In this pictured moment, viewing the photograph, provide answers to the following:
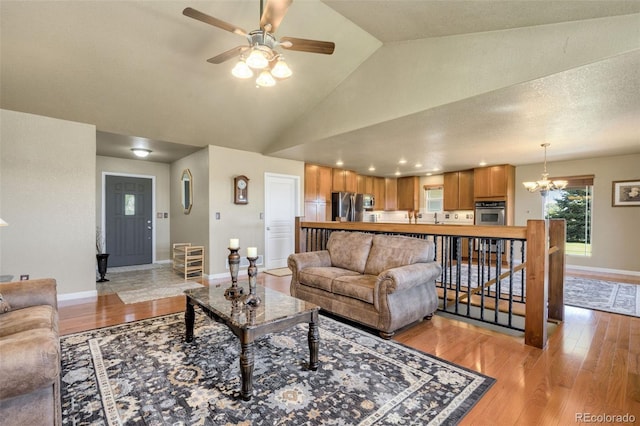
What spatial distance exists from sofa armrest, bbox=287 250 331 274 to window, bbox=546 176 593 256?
5899mm

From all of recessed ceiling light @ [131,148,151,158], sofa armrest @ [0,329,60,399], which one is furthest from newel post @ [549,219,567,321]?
recessed ceiling light @ [131,148,151,158]

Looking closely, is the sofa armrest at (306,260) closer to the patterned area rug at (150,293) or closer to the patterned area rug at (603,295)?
the patterned area rug at (150,293)

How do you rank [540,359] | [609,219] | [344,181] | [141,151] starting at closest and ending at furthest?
[540,359] → [141,151] → [609,219] → [344,181]

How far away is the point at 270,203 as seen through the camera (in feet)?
21.0

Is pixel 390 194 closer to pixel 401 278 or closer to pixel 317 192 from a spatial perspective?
pixel 317 192

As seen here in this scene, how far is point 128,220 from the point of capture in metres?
6.83

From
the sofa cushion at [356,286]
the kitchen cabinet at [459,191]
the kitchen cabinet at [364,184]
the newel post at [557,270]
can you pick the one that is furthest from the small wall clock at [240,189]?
the kitchen cabinet at [459,191]

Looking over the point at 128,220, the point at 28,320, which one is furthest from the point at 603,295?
the point at 128,220

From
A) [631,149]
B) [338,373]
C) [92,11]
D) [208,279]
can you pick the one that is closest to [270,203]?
[208,279]

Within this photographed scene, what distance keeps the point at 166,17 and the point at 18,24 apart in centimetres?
129

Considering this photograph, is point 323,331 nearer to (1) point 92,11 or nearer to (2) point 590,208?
(1) point 92,11

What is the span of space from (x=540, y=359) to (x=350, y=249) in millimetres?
2067

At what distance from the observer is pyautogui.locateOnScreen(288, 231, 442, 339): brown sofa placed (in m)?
2.75

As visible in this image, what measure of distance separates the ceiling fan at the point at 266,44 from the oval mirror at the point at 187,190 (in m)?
3.99
